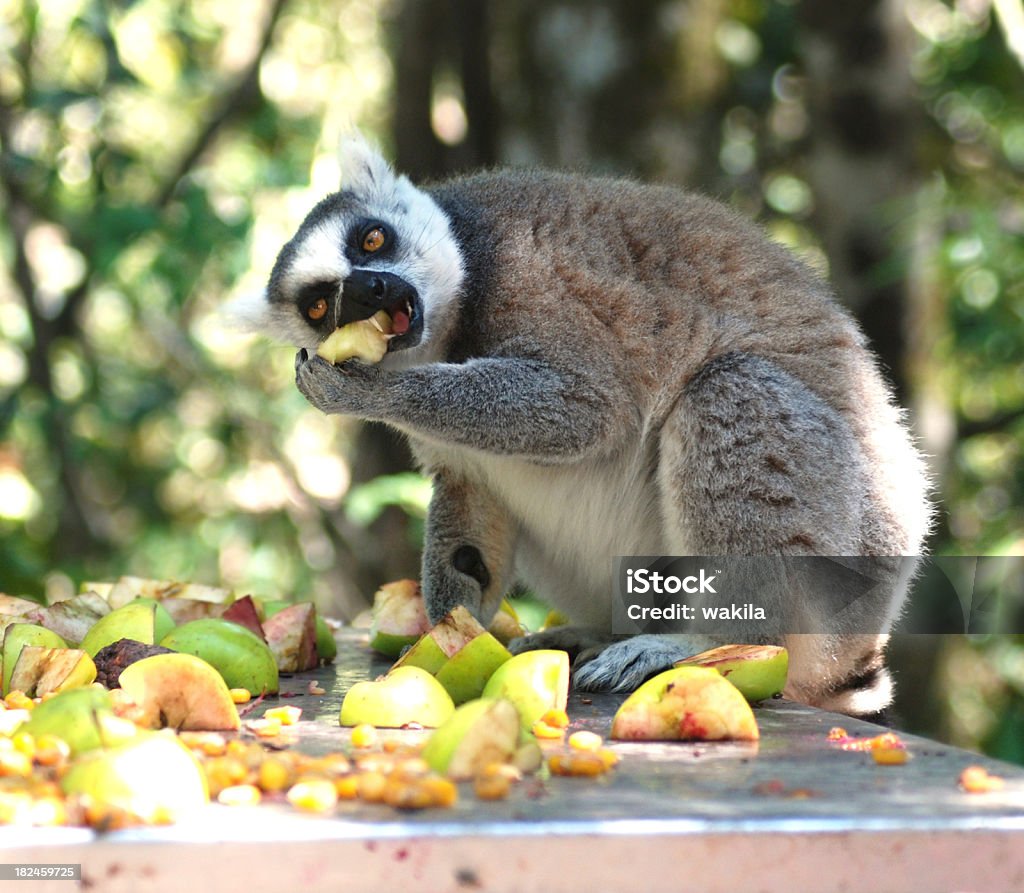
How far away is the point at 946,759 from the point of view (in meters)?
2.38

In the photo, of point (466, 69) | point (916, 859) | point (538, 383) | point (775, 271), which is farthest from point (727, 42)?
point (916, 859)

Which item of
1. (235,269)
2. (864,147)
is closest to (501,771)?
(235,269)

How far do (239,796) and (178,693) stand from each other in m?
0.75

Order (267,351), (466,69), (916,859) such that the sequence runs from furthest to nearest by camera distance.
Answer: (267,351), (466,69), (916,859)

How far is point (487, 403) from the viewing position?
375 cm

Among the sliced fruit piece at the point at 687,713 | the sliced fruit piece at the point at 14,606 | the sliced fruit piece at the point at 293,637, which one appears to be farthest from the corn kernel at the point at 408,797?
the sliced fruit piece at the point at 14,606

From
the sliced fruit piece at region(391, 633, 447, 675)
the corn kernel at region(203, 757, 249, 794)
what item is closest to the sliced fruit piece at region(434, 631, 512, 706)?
the sliced fruit piece at region(391, 633, 447, 675)

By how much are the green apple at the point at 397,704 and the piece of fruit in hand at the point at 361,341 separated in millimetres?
1351

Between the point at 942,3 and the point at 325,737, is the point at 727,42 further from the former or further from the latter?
the point at 325,737

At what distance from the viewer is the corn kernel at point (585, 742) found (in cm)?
248

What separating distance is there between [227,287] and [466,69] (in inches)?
88.6

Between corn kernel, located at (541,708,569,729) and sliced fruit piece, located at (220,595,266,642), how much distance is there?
126cm

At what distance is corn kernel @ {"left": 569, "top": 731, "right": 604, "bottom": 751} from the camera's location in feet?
8.14

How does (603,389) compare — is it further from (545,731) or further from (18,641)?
(18,641)
